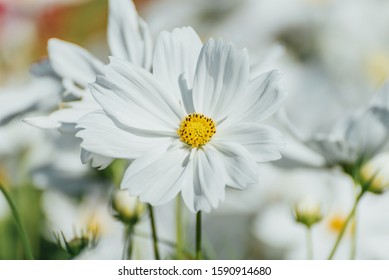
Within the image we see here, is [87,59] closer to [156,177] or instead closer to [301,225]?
[156,177]

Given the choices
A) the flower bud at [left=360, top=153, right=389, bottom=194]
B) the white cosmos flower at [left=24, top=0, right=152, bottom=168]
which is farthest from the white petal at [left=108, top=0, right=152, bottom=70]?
the flower bud at [left=360, top=153, right=389, bottom=194]

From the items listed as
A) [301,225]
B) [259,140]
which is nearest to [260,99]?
[259,140]

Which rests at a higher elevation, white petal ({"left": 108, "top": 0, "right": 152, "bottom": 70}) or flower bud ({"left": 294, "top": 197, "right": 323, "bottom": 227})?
white petal ({"left": 108, "top": 0, "right": 152, "bottom": 70})

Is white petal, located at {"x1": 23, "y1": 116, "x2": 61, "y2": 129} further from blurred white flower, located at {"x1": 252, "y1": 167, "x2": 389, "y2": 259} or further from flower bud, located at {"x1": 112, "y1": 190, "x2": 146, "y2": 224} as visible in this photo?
blurred white flower, located at {"x1": 252, "y1": 167, "x2": 389, "y2": 259}

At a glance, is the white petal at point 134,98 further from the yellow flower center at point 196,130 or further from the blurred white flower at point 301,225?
the blurred white flower at point 301,225

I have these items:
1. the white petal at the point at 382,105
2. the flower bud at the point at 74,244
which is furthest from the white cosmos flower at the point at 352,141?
the flower bud at the point at 74,244
